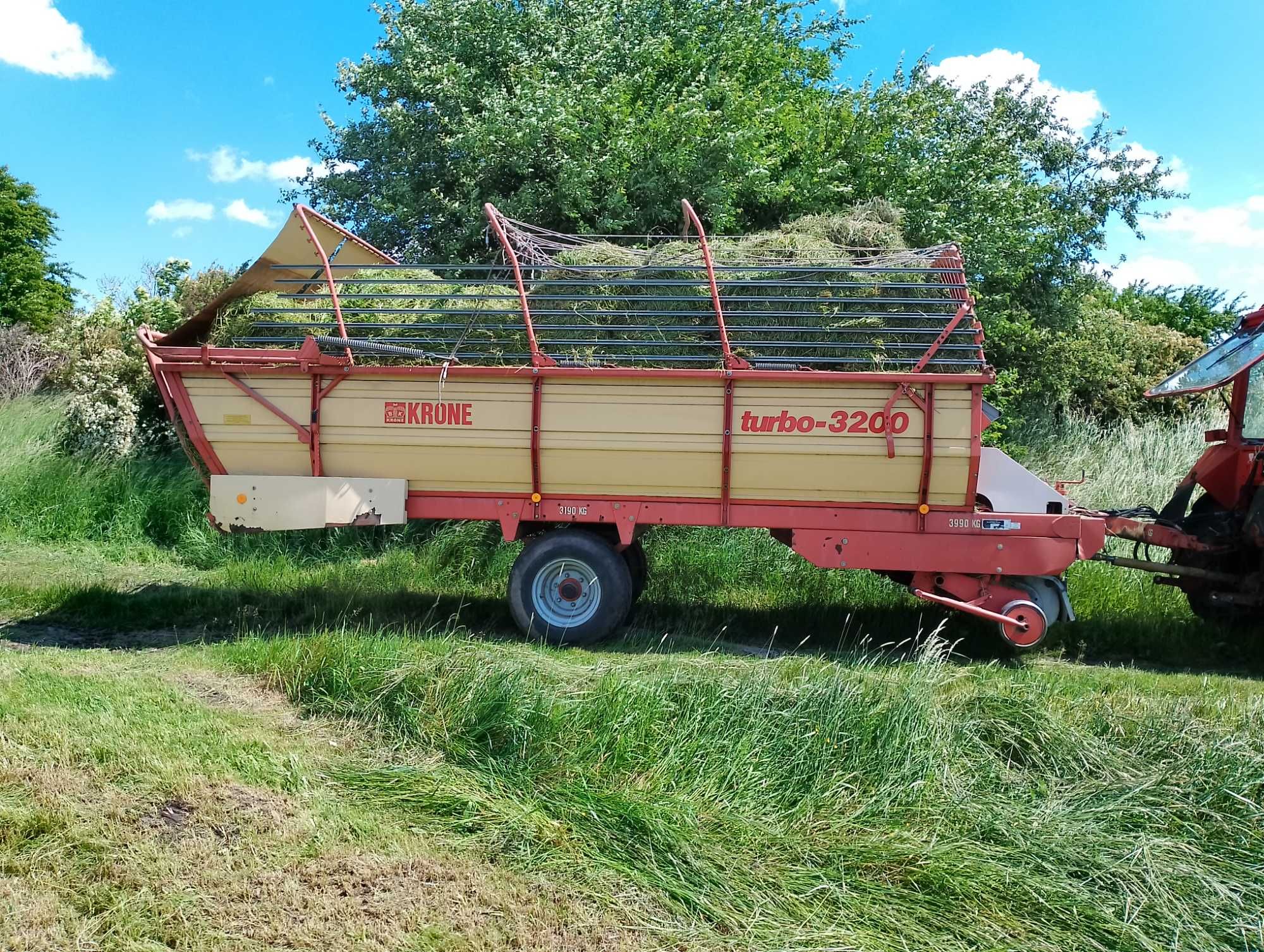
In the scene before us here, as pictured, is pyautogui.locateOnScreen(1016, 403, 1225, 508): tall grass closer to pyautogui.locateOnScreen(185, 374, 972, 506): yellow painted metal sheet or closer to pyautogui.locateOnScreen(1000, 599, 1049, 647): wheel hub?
pyautogui.locateOnScreen(1000, 599, 1049, 647): wheel hub

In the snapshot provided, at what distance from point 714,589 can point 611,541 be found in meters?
1.67

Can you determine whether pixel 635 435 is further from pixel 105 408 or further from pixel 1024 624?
pixel 105 408

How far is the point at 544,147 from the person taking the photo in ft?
36.6

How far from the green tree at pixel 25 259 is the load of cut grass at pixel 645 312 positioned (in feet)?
103

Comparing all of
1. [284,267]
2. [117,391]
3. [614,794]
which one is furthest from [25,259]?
[614,794]

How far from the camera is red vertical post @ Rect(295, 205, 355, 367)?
22.3ft

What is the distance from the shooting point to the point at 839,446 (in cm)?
644

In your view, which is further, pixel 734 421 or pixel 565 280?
pixel 565 280

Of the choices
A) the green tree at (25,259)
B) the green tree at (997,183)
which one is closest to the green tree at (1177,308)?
the green tree at (997,183)

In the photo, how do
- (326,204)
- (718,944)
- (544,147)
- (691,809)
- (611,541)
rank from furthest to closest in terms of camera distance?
(326,204), (544,147), (611,541), (691,809), (718,944)

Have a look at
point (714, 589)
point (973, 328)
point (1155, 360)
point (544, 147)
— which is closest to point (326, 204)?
point (544, 147)

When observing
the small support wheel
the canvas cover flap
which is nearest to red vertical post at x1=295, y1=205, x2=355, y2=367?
the canvas cover flap

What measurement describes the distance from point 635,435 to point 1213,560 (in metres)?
4.59

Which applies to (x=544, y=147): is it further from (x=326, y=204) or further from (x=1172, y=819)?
(x=1172, y=819)
